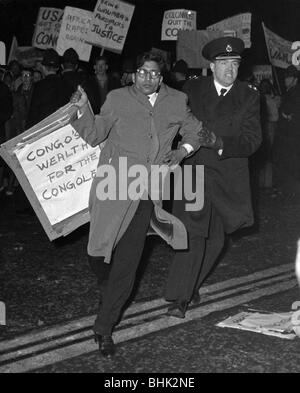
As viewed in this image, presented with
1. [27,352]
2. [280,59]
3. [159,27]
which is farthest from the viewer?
[159,27]

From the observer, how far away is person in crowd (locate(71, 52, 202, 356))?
4.80m

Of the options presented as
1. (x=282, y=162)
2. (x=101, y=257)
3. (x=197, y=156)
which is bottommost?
(x=282, y=162)

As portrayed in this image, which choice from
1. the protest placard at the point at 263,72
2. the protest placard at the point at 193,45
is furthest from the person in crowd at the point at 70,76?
the protest placard at the point at 263,72

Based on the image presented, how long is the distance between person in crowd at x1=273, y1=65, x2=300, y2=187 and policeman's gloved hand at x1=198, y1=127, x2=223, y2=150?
705cm

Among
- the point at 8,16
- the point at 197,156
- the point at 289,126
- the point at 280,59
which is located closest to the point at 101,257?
the point at 197,156

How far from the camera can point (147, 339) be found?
501 centimetres

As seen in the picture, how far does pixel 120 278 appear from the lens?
4.80 metres

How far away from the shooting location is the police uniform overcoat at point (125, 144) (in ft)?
15.8

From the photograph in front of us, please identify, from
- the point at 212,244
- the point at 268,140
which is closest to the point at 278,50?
the point at 268,140

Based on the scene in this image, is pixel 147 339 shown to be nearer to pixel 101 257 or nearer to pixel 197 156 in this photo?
pixel 101 257

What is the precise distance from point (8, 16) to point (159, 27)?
536 centimetres

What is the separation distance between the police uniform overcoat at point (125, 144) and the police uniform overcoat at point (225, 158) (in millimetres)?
602

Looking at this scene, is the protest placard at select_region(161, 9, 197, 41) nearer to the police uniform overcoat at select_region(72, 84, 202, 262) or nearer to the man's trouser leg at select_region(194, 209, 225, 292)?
the man's trouser leg at select_region(194, 209, 225, 292)

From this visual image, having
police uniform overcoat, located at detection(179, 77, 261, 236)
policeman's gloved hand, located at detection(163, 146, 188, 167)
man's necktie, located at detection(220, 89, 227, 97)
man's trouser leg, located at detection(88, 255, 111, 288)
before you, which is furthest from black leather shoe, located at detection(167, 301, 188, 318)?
man's necktie, located at detection(220, 89, 227, 97)
